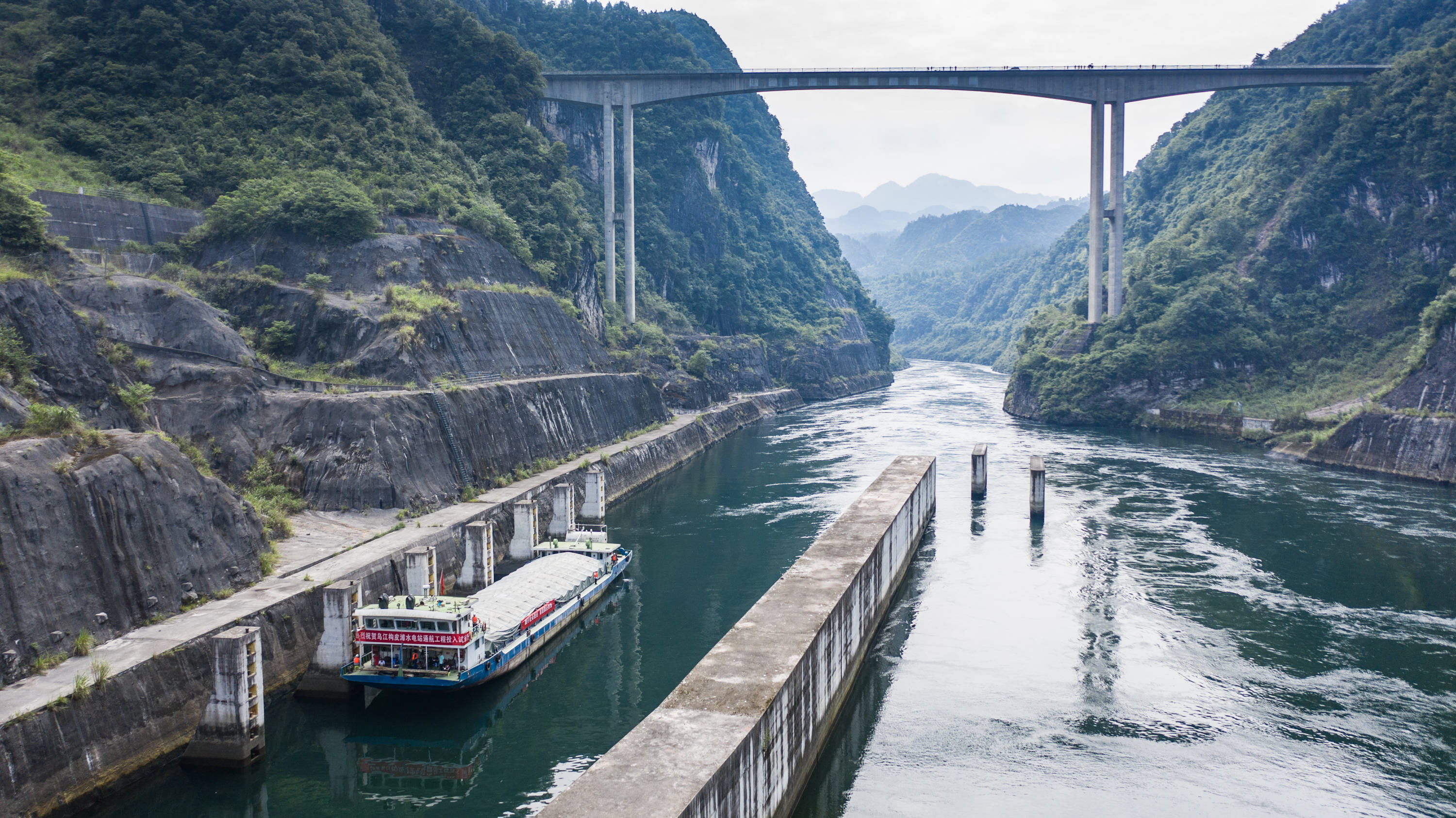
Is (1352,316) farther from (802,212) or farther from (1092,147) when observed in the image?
(802,212)

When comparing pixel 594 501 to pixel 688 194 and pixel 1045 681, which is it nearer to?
pixel 1045 681

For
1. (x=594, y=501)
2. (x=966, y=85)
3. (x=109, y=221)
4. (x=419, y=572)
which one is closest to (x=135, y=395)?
(x=419, y=572)

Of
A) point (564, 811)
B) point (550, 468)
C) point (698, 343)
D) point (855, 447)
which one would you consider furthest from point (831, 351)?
point (564, 811)

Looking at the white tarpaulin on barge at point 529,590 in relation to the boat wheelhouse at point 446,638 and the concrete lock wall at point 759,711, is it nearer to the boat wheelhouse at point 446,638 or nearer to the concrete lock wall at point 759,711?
the boat wheelhouse at point 446,638

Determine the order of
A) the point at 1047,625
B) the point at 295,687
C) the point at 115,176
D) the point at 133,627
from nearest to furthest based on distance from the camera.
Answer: the point at 133,627, the point at 295,687, the point at 1047,625, the point at 115,176

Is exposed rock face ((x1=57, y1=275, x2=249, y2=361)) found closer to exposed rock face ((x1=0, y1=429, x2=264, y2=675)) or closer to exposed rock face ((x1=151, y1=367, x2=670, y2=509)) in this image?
exposed rock face ((x1=151, y1=367, x2=670, y2=509))

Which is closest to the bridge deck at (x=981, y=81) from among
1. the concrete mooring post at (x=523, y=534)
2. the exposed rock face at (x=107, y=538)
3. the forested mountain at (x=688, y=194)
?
the forested mountain at (x=688, y=194)
